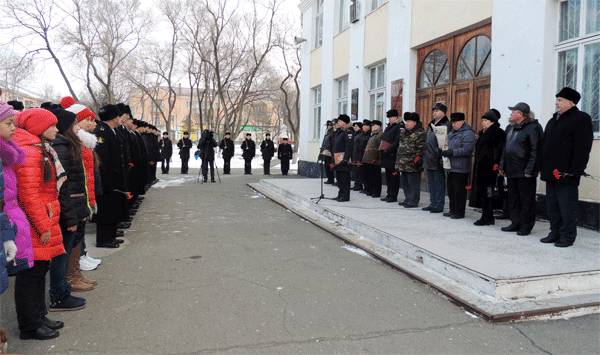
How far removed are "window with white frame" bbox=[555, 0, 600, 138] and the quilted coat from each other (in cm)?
728

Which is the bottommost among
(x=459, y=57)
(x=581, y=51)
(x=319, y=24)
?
(x=581, y=51)

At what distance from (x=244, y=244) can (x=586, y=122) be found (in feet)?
15.4

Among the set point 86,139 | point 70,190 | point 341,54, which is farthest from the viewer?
point 341,54

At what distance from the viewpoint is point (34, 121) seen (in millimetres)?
3469

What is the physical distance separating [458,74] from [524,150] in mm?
4498

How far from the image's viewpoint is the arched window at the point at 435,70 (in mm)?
10734

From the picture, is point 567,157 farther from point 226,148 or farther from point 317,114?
point 226,148

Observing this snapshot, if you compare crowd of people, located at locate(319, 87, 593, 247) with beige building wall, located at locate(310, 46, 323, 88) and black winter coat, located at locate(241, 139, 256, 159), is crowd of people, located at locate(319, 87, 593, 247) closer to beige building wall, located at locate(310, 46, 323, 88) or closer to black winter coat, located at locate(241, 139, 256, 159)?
beige building wall, located at locate(310, 46, 323, 88)

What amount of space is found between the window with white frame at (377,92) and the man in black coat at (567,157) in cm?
788

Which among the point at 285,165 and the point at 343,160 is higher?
the point at 343,160

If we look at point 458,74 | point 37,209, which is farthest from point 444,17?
point 37,209

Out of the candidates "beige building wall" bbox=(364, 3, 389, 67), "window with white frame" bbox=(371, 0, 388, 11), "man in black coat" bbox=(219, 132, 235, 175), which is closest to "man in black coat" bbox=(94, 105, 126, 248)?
"beige building wall" bbox=(364, 3, 389, 67)

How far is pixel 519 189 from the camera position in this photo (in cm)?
633

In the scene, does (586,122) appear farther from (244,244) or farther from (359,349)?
(244,244)
